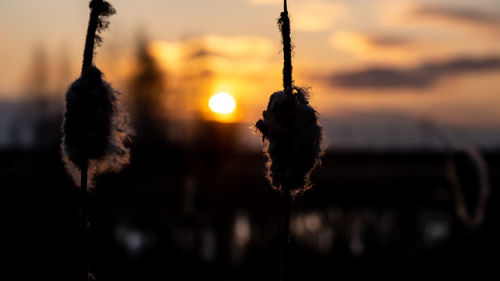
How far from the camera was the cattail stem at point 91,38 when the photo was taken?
148 centimetres

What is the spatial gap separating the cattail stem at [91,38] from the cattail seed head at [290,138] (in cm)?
56

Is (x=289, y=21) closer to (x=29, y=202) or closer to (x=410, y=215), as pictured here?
(x=29, y=202)

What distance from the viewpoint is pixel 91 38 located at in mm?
1477

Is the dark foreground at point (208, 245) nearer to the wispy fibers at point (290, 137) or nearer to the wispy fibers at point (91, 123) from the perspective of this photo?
the wispy fibers at point (91, 123)

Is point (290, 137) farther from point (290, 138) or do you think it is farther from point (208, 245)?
point (208, 245)

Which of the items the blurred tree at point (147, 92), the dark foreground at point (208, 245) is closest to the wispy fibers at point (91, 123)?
the dark foreground at point (208, 245)

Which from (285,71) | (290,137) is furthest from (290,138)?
(285,71)

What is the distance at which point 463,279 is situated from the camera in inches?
345

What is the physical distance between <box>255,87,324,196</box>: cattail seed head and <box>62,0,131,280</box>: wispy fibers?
47 centimetres

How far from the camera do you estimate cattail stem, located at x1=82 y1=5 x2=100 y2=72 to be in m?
1.48

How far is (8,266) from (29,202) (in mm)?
2905

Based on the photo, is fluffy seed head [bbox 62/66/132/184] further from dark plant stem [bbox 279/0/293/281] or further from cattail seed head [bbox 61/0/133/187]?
dark plant stem [bbox 279/0/293/281]

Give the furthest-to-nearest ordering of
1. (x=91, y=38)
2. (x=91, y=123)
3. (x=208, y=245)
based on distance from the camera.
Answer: (x=208, y=245) → (x=91, y=123) → (x=91, y=38)

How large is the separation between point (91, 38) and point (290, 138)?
0.66 metres
